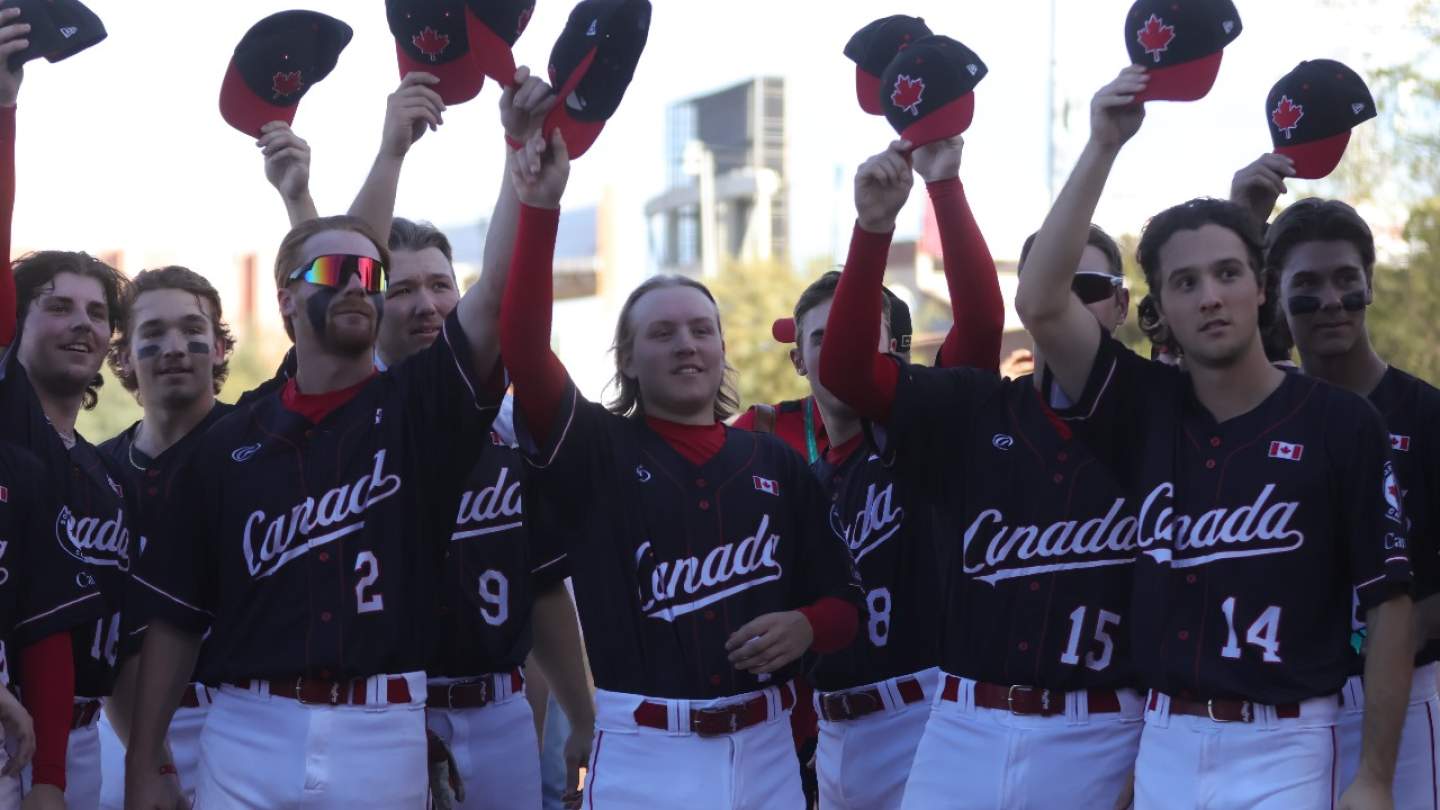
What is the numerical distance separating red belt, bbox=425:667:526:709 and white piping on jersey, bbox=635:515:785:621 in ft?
3.47

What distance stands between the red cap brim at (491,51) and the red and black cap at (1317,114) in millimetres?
2615

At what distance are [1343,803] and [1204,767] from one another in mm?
325

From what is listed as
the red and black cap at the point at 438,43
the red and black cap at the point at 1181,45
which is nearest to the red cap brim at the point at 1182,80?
the red and black cap at the point at 1181,45

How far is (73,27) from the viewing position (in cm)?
430

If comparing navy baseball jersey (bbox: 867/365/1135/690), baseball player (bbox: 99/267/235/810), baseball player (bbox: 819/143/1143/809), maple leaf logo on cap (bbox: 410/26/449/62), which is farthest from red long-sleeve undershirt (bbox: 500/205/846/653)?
baseball player (bbox: 99/267/235/810)

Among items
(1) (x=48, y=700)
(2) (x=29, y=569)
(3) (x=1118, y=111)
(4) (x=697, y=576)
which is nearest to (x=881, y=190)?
(3) (x=1118, y=111)

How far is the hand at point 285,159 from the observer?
539 cm

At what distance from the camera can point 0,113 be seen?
165 inches

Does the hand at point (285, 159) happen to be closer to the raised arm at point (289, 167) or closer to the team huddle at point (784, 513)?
the raised arm at point (289, 167)

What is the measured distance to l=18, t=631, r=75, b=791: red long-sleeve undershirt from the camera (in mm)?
4254

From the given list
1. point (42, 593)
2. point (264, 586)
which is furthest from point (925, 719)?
point (42, 593)

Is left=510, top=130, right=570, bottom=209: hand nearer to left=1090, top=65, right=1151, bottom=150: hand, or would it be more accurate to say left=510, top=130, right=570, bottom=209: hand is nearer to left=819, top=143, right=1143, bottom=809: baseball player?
left=819, top=143, right=1143, bottom=809: baseball player

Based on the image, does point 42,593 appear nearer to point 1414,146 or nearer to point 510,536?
point 510,536

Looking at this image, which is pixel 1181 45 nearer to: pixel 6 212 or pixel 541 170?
pixel 541 170
